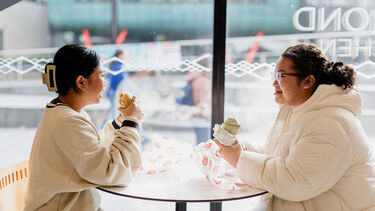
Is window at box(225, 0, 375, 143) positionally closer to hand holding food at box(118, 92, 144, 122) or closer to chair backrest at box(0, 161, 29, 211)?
hand holding food at box(118, 92, 144, 122)

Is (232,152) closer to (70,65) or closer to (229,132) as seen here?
(229,132)

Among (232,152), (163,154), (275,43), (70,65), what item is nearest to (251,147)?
(232,152)

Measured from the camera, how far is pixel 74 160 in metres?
1.59

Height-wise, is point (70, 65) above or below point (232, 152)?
above

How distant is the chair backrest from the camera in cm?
195

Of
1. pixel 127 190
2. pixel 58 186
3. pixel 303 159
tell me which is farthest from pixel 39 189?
pixel 303 159

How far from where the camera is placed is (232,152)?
1.85m

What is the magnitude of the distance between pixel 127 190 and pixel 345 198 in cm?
97

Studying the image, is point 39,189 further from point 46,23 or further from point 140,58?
point 46,23

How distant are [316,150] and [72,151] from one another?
1.01 m

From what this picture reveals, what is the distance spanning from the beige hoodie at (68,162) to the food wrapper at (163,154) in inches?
14.1

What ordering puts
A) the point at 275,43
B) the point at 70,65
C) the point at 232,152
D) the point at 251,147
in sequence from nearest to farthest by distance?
1. the point at 70,65
2. the point at 232,152
3. the point at 251,147
4. the point at 275,43

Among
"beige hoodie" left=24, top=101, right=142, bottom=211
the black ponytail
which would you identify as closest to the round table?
"beige hoodie" left=24, top=101, right=142, bottom=211

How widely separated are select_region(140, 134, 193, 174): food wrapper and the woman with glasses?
10.8 inches
